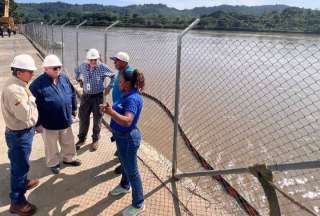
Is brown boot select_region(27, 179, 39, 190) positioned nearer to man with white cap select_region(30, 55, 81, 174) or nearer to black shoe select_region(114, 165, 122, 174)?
man with white cap select_region(30, 55, 81, 174)

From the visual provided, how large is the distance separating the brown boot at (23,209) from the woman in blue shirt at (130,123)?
1.10 m

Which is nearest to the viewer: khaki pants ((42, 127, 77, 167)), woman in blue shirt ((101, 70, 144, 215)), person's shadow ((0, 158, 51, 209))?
woman in blue shirt ((101, 70, 144, 215))

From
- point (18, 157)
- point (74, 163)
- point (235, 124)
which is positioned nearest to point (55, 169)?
point (74, 163)

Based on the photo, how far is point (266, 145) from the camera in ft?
23.6

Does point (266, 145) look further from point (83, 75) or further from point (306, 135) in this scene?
point (83, 75)

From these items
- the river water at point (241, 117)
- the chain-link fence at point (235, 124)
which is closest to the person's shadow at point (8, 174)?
the chain-link fence at point (235, 124)

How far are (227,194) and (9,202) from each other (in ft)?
9.34

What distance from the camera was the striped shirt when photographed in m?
5.72

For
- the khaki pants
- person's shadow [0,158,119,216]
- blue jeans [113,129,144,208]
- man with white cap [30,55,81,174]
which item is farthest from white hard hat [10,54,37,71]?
person's shadow [0,158,119,216]

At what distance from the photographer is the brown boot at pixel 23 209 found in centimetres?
409

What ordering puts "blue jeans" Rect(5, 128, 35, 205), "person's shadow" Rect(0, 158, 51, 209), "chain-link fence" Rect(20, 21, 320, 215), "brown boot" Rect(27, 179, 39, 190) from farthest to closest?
"brown boot" Rect(27, 179, 39, 190)
"chain-link fence" Rect(20, 21, 320, 215)
"person's shadow" Rect(0, 158, 51, 209)
"blue jeans" Rect(5, 128, 35, 205)

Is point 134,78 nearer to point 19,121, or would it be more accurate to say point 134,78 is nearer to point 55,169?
point 19,121

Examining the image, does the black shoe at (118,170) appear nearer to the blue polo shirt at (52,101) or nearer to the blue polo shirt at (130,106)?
A: the blue polo shirt at (52,101)

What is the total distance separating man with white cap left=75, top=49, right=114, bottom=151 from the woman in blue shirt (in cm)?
199
